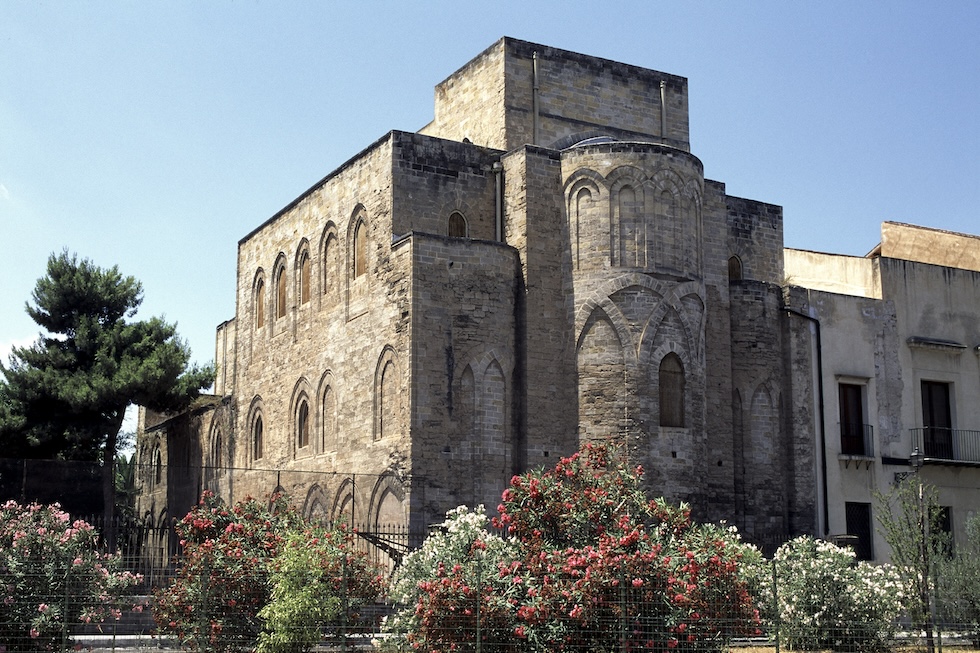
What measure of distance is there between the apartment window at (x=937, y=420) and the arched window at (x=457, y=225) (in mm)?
11341

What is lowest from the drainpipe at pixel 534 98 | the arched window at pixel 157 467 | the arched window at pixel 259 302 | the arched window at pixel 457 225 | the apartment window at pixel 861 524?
the apartment window at pixel 861 524

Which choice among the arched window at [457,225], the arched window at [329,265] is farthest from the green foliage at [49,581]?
the arched window at [329,265]

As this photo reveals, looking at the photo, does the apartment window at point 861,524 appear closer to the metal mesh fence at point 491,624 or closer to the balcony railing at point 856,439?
the balcony railing at point 856,439

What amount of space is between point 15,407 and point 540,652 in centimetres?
2126

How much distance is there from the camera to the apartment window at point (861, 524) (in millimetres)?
27000

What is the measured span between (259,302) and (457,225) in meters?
8.56

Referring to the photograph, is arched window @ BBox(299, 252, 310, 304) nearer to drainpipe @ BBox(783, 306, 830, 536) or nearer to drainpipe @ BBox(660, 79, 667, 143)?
drainpipe @ BBox(660, 79, 667, 143)

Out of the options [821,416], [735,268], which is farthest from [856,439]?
[735,268]

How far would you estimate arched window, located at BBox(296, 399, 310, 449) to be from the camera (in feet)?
94.8

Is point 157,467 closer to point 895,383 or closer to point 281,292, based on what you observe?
point 281,292

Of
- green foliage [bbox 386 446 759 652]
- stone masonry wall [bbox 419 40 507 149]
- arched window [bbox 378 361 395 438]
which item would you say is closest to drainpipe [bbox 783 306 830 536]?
stone masonry wall [bbox 419 40 507 149]

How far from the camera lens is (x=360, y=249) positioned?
89.0 feet

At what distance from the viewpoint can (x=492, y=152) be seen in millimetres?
26750

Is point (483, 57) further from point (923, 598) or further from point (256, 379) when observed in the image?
point (923, 598)
